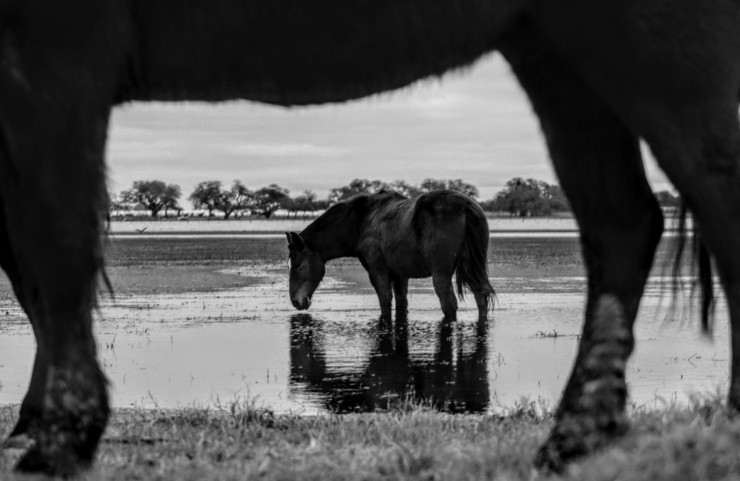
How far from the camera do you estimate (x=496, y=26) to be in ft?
9.55

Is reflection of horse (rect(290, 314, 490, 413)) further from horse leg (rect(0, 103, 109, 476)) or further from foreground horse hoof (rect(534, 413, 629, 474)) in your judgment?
horse leg (rect(0, 103, 109, 476))

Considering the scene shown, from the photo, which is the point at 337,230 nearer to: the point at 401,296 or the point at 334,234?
the point at 334,234

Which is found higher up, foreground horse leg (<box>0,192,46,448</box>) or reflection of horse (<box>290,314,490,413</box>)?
foreground horse leg (<box>0,192,46,448</box>)

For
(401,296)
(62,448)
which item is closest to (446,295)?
(401,296)

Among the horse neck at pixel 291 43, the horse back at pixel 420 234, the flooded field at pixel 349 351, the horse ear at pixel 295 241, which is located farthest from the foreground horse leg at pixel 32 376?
the horse ear at pixel 295 241

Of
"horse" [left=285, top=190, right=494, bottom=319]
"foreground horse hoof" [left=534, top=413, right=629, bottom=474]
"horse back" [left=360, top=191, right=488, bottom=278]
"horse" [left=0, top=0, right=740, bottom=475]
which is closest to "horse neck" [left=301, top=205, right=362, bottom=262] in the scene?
"horse" [left=285, top=190, right=494, bottom=319]

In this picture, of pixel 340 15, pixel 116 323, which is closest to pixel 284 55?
pixel 340 15

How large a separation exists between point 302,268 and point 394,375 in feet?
21.6

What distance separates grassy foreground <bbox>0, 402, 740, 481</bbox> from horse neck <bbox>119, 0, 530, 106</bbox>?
1133 mm

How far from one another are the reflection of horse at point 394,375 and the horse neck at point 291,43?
13.0 ft

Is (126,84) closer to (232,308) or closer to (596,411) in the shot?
(596,411)

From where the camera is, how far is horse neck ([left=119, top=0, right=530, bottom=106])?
2.74m

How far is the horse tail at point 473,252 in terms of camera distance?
15422mm

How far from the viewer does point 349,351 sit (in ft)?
37.8
